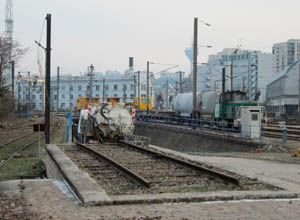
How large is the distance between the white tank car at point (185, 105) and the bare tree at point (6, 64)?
742 inches

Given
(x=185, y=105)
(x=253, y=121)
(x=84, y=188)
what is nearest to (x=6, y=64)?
(x=185, y=105)

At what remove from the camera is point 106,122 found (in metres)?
29.8

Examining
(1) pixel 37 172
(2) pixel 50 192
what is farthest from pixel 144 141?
(2) pixel 50 192

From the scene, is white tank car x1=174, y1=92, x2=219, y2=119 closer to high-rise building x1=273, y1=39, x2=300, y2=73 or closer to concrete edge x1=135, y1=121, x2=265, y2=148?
concrete edge x1=135, y1=121, x2=265, y2=148

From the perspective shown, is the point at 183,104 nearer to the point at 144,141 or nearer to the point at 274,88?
the point at 144,141

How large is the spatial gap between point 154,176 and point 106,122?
51.8 ft

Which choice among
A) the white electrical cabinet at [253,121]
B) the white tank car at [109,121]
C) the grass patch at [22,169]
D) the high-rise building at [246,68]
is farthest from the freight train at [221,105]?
the high-rise building at [246,68]

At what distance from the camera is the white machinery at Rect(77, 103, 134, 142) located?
29.9 m

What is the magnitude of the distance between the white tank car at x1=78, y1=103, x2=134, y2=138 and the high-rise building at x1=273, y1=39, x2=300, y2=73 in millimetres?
77755

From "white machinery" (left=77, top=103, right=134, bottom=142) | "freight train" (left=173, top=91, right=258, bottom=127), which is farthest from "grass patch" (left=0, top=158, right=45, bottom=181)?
"freight train" (left=173, top=91, right=258, bottom=127)

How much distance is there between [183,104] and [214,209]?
172 ft

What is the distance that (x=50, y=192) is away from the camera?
1181 cm

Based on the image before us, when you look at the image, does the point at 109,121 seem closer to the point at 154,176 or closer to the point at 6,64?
the point at 154,176

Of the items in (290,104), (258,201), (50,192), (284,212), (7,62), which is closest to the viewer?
(284,212)
